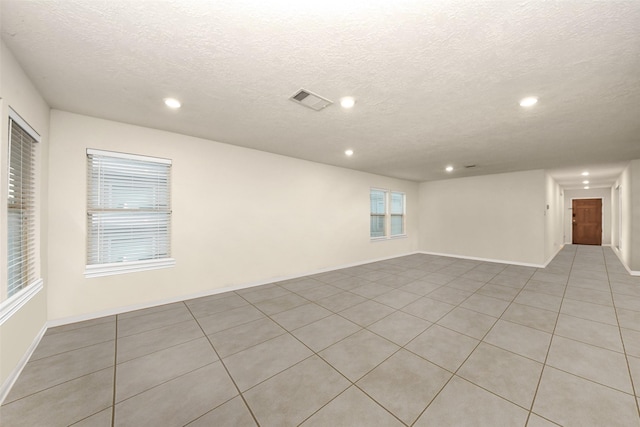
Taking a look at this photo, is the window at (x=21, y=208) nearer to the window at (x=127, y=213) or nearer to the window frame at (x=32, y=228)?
the window frame at (x=32, y=228)

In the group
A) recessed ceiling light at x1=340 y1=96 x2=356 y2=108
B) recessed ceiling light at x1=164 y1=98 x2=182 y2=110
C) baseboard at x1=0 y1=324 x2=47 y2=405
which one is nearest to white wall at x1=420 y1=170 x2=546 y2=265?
recessed ceiling light at x1=340 y1=96 x2=356 y2=108

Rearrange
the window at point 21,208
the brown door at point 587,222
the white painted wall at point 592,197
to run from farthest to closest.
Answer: the brown door at point 587,222
the white painted wall at point 592,197
the window at point 21,208

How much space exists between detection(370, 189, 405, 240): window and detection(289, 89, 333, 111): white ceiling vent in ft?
Result: 14.4

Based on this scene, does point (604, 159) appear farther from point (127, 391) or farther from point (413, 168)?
point (127, 391)

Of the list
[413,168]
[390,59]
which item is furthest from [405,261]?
[390,59]

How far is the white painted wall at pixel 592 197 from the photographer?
927 cm

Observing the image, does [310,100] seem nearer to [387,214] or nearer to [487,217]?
[387,214]

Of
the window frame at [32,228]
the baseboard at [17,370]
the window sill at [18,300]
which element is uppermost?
the window frame at [32,228]

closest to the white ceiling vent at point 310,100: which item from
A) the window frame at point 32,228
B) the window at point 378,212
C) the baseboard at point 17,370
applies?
the window frame at point 32,228

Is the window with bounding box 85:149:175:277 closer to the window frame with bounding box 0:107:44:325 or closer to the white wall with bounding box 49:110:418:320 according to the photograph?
the white wall with bounding box 49:110:418:320

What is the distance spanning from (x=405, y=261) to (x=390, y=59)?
18.9ft

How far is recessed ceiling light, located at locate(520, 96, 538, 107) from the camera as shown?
243 centimetres

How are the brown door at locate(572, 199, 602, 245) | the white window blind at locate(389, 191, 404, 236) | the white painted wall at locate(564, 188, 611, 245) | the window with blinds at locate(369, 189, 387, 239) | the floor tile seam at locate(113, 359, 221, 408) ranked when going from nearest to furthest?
the floor tile seam at locate(113, 359, 221, 408) < the window with blinds at locate(369, 189, 387, 239) < the white window blind at locate(389, 191, 404, 236) < the white painted wall at locate(564, 188, 611, 245) < the brown door at locate(572, 199, 602, 245)

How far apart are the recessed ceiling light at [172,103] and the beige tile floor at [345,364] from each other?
2.53 metres
